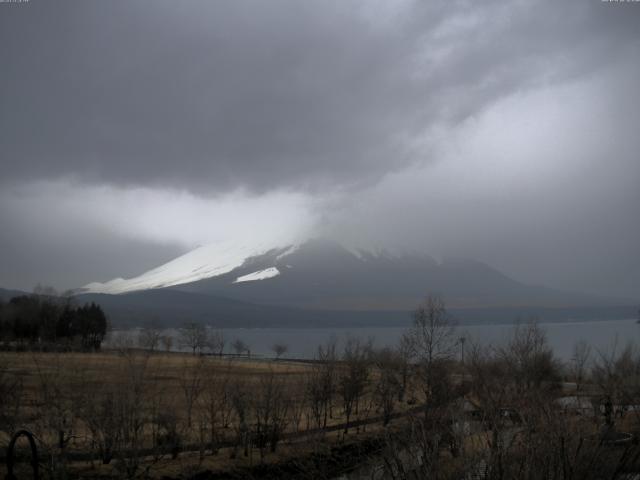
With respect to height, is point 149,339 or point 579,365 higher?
point 579,365

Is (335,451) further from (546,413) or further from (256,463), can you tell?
(546,413)

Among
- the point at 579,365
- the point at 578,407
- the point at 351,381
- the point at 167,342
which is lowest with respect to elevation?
the point at 167,342

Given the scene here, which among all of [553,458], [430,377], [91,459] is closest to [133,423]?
[91,459]

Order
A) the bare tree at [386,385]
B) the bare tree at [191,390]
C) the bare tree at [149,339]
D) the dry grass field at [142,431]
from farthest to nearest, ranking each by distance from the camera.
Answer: the bare tree at [149,339] → the bare tree at [386,385] → the bare tree at [191,390] → the dry grass field at [142,431]

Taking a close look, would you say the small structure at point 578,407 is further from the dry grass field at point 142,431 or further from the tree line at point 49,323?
the tree line at point 49,323

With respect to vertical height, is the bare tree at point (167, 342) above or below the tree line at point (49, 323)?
below

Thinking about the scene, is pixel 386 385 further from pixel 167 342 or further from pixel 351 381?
pixel 167 342

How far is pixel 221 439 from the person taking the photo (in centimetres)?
3148

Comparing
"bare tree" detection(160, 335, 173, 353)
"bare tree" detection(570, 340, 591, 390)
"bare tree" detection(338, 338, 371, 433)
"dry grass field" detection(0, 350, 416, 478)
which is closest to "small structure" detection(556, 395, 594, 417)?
"bare tree" detection(570, 340, 591, 390)

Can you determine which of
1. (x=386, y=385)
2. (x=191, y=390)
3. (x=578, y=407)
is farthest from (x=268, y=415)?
(x=578, y=407)

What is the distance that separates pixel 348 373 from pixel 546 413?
30272 millimetres

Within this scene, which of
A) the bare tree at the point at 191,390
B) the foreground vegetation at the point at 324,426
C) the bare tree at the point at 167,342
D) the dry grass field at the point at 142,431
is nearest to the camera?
the foreground vegetation at the point at 324,426

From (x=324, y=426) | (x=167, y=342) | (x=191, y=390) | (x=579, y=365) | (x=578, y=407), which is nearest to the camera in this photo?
(x=578, y=407)

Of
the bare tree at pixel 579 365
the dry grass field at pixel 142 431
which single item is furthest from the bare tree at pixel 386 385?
the bare tree at pixel 579 365
